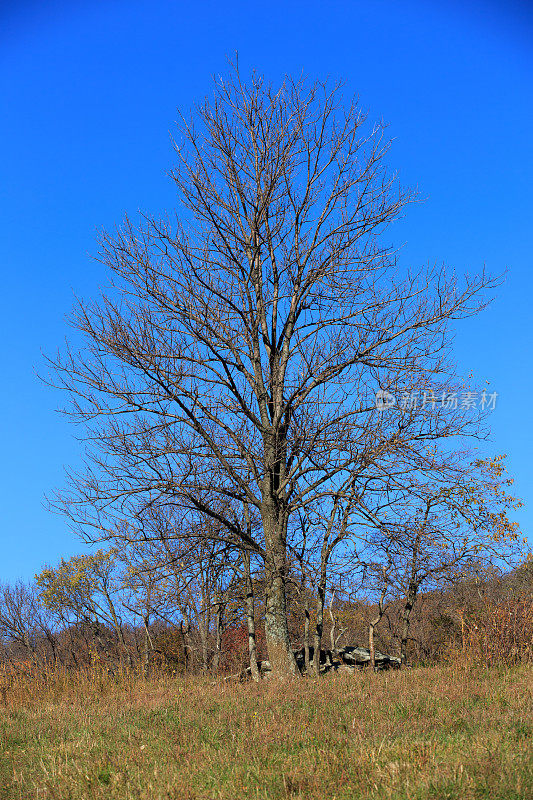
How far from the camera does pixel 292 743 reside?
22.4ft

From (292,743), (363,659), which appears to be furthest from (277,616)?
(363,659)

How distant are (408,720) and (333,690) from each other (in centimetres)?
276

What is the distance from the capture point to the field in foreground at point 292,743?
556cm

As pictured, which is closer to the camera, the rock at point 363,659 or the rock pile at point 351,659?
the rock pile at point 351,659

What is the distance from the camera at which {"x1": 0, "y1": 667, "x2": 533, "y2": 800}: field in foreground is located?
18.2ft

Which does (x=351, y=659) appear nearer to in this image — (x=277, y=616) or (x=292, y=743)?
(x=277, y=616)

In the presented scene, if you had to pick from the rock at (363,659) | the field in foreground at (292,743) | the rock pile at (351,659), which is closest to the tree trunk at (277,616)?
the field in foreground at (292,743)

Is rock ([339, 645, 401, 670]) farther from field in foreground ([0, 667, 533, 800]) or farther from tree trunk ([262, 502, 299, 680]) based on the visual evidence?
field in foreground ([0, 667, 533, 800])

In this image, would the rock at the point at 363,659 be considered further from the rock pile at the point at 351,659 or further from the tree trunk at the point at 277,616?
the tree trunk at the point at 277,616

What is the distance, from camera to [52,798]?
6.02 m

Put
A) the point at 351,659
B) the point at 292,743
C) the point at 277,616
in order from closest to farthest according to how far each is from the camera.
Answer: the point at 292,743
the point at 277,616
the point at 351,659

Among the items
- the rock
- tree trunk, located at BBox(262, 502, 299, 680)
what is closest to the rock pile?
the rock

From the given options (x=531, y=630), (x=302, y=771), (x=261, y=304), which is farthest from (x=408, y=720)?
(x=261, y=304)

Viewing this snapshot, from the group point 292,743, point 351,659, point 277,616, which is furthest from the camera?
→ point 351,659
